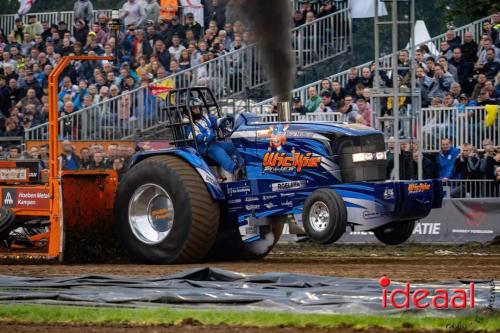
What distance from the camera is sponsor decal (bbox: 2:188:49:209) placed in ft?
47.1

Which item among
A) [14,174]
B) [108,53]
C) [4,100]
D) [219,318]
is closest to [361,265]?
[219,318]

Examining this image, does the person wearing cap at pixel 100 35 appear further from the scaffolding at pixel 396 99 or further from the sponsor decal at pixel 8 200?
the sponsor decal at pixel 8 200

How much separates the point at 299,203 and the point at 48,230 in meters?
3.53

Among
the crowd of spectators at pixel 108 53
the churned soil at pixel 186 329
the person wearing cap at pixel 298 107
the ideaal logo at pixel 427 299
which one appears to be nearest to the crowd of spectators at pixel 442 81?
the person wearing cap at pixel 298 107

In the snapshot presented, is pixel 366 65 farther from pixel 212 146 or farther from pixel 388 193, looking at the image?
pixel 388 193

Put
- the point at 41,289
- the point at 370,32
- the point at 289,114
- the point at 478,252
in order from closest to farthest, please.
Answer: the point at 41,289 < the point at 289,114 < the point at 478,252 < the point at 370,32

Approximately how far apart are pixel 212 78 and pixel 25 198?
29.7 feet

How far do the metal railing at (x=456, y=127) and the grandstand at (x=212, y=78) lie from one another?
2 cm

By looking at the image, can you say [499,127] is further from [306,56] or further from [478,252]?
[306,56]

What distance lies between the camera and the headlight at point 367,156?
44.3ft

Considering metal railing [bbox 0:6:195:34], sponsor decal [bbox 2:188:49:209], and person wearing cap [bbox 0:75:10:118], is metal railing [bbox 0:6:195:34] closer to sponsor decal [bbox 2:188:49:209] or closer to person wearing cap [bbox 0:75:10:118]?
person wearing cap [bbox 0:75:10:118]

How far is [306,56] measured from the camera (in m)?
23.7

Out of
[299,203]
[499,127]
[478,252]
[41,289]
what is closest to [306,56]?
[499,127]

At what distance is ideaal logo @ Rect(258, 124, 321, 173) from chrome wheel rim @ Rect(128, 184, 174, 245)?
4.46 feet
